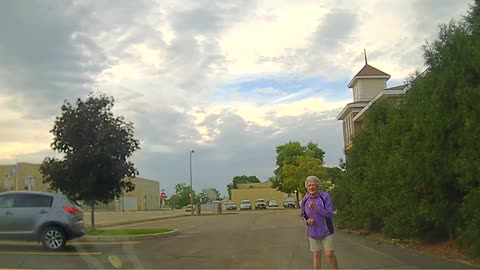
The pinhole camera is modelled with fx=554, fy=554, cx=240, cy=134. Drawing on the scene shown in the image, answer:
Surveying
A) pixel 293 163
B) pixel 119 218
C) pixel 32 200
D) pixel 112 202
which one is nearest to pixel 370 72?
pixel 112 202

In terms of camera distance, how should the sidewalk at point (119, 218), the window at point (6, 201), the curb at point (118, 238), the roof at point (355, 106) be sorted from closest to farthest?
the window at point (6, 201), the curb at point (118, 238), the sidewalk at point (119, 218), the roof at point (355, 106)

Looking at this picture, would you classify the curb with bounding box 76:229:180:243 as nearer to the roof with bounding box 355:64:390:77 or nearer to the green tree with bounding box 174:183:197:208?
the roof with bounding box 355:64:390:77

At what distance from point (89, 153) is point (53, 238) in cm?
629

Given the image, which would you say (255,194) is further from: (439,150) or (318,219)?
(318,219)

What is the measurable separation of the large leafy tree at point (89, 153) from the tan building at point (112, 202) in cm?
1553

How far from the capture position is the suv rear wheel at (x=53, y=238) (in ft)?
45.5

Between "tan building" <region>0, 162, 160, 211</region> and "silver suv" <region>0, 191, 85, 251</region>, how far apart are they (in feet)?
71.1

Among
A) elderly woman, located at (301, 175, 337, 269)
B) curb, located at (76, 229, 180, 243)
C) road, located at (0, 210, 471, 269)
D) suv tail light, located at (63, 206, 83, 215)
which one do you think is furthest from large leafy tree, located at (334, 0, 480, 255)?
suv tail light, located at (63, 206, 83, 215)

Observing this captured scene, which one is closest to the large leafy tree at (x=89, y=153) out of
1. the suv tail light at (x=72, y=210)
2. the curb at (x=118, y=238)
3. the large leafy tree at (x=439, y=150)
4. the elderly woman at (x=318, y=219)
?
the curb at (x=118, y=238)

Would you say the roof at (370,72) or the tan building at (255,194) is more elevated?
the roof at (370,72)

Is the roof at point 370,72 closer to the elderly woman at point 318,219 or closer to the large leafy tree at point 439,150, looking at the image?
the large leafy tree at point 439,150

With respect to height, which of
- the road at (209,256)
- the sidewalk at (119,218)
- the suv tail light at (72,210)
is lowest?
the road at (209,256)

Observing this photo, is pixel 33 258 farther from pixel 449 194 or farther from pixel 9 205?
pixel 449 194

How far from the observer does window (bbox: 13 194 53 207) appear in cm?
1409
